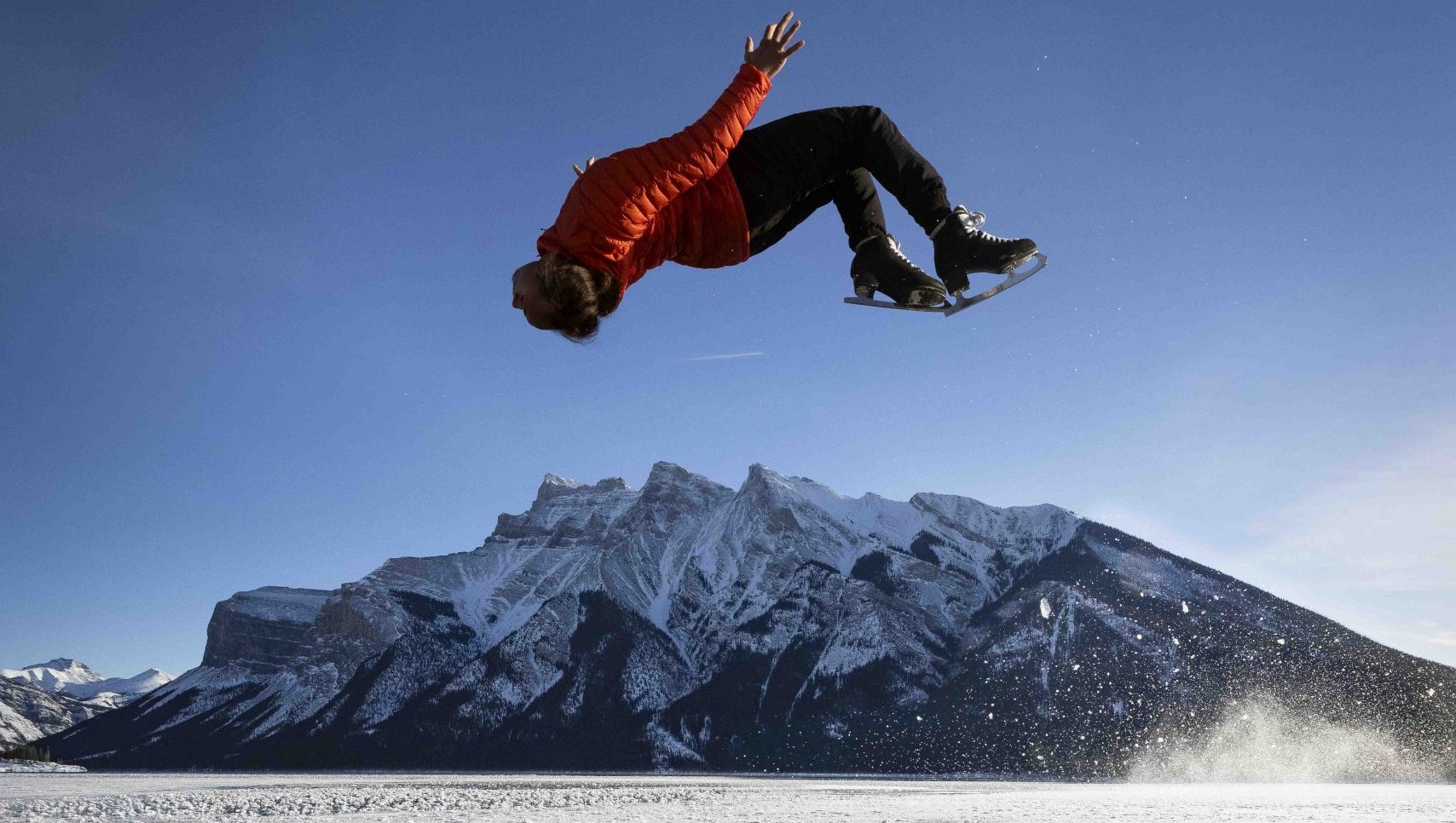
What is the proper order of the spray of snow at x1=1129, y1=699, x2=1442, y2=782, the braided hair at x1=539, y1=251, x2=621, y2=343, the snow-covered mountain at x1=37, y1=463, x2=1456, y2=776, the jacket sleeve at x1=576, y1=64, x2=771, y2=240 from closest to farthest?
1. the jacket sleeve at x1=576, y1=64, x2=771, y2=240
2. the braided hair at x1=539, y1=251, x2=621, y2=343
3. the spray of snow at x1=1129, y1=699, x2=1442, y2=782
4. the snow-covered mountain at x1=37, y1=463, x2=1456, y2=776

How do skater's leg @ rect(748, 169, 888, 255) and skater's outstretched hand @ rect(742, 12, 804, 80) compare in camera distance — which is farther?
skater's leg @ rect(748, 169, 888, 255)

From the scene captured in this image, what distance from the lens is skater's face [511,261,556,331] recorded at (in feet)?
11.5

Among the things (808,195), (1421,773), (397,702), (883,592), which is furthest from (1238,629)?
(808,195)

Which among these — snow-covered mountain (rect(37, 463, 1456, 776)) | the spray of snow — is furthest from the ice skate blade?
snow-covered mountain (rect(37, 463, 1456, 776))

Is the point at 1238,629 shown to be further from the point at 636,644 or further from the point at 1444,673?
the point at 636,644

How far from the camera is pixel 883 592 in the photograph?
624ft

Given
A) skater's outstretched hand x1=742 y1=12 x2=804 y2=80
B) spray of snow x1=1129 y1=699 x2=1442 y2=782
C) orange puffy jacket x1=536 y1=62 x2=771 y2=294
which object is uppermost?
skater's outstretched hand x1=742 y1=12 x2=804 y2=80

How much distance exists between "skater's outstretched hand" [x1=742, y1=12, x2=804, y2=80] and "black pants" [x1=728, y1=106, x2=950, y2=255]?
0.30 metres

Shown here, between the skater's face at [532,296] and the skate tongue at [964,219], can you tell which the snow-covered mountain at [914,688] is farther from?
the skater's face at [532,296]

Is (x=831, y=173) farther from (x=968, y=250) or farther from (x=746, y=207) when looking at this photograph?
(x=968, y=250)

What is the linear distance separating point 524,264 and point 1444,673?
191459 mm

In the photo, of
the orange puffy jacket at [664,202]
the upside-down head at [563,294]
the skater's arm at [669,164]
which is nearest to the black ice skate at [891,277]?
the orange puffy jacket at [664,202]

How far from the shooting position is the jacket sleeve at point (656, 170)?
3260 millimetres

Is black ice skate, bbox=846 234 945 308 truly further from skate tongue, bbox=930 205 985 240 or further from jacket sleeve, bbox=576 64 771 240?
jacket sleeve, bbox=576 64 771 240
